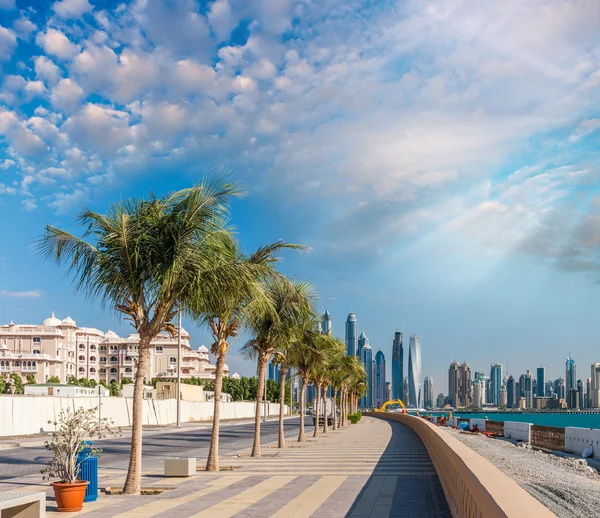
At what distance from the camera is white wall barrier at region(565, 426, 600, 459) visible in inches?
1473

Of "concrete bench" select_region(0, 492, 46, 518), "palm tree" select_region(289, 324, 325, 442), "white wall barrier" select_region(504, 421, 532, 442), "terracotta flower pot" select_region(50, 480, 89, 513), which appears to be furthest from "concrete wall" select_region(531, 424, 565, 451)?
"concrete bench" select_region(0, 492, 46, 518)

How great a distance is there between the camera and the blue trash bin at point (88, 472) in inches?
548

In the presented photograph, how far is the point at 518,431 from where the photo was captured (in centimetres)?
5822

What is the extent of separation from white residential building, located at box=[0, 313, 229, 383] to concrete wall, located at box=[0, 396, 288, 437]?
1738 inches

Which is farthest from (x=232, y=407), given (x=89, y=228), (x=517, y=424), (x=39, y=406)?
(x=89, y=228)

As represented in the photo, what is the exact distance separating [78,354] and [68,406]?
117285 mm

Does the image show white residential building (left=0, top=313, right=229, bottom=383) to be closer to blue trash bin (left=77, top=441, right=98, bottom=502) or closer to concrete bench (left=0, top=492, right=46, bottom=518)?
blue trash bin (left=77, top=441, right=98, bottom=502)

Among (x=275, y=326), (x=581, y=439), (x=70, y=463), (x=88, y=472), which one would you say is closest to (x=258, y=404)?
(x=275, y=326)

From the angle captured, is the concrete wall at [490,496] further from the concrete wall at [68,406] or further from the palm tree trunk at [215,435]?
the concrete wall at [68,406]

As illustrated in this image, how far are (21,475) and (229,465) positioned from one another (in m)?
5.90

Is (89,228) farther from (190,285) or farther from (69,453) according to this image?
(69,453)

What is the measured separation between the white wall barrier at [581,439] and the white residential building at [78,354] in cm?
8152

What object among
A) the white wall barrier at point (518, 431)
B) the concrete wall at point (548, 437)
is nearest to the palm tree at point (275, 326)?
the concrete wall at point (548, 437)

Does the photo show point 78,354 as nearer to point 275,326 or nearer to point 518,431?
point 518,431
